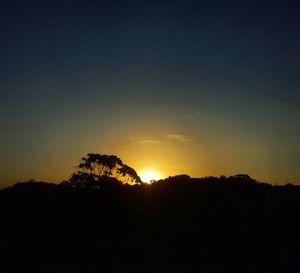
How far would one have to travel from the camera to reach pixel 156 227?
129ft

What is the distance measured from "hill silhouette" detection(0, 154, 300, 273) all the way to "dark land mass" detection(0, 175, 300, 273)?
66mm

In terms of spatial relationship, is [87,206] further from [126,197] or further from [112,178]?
[112,178]

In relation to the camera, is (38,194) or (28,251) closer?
(28,251)

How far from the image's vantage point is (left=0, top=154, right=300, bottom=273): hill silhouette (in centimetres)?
3016

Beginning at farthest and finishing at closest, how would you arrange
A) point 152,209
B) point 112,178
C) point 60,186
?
point 60,186, point 112,178, point 152,209

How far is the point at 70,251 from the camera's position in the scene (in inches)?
1371

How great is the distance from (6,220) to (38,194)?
31.3ft

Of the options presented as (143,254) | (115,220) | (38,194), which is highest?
(38,194)

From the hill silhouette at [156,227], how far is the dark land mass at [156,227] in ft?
0.22

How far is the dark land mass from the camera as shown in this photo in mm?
30094

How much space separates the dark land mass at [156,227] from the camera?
30094mm

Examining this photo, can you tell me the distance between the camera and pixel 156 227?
129 feet

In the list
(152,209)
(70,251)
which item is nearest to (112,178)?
(152,209)

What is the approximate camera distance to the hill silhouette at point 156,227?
3016 cm
